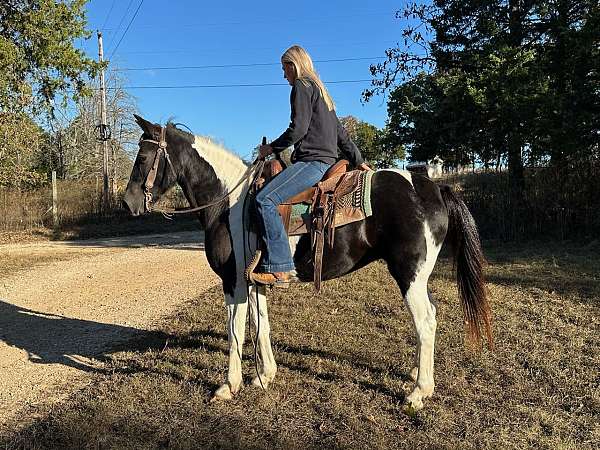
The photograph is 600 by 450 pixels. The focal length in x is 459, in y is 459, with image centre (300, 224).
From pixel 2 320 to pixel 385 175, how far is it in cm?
617

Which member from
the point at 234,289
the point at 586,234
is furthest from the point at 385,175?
the point at 586,234

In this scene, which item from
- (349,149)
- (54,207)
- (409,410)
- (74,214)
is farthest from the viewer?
(74,214)

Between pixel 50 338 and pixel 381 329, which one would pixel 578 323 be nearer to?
pixel 381 329

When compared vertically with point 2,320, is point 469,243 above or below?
above

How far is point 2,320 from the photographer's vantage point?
679 cm

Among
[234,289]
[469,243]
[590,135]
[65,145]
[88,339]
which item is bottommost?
[88,339]

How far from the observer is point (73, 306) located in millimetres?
7582

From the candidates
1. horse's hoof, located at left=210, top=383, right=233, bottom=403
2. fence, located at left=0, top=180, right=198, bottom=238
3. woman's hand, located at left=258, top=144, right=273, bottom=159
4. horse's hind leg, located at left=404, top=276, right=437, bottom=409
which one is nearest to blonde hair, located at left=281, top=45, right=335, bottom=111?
woman's hand, located at left=258, top=144, right=273, bottom=159

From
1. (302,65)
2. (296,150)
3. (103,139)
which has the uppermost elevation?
(103,139)

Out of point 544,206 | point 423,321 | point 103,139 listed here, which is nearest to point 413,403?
point 423,321

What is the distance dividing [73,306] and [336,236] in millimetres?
5660

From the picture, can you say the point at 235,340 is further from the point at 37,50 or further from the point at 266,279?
the point at 37,50

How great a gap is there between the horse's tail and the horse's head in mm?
2447

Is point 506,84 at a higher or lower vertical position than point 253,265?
higher
